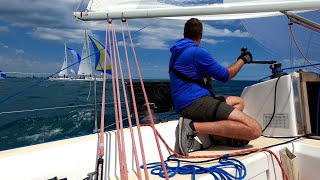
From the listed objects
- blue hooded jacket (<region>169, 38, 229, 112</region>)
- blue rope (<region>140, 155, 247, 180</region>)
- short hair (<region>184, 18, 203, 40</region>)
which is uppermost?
short hair (<region>184, 18, 203, 40</region>)

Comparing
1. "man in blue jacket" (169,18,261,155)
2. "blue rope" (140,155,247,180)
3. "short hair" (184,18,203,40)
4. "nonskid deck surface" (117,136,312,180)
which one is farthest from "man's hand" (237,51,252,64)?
"blue rope" (140,155,247,180)

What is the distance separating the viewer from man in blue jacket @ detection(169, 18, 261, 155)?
260cm

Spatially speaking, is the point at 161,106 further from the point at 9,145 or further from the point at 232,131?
the point at 9,145

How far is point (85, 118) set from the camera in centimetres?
977

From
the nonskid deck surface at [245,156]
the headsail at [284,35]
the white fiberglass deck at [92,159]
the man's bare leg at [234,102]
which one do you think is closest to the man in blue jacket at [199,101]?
the nonskid deck surface at [245,156]

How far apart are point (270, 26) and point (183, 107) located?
13.8ft

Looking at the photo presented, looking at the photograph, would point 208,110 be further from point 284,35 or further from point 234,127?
point 284,35

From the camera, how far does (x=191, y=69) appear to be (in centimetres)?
269

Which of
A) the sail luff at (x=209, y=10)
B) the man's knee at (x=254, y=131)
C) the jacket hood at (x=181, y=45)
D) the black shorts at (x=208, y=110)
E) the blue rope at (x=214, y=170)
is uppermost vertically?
the sail luff at (x=209, y=10)

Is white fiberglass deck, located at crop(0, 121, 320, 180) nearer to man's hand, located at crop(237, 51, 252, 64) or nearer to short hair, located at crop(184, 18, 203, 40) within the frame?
man's hand, located at crop(237, 51, 252, 64)

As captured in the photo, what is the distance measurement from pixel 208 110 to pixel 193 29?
2.55 ft

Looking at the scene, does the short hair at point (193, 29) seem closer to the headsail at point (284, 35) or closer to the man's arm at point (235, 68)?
the man's arm at point (235, 68)

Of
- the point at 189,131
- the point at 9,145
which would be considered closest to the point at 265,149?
the point at 189,131

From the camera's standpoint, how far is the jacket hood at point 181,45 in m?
2.73
